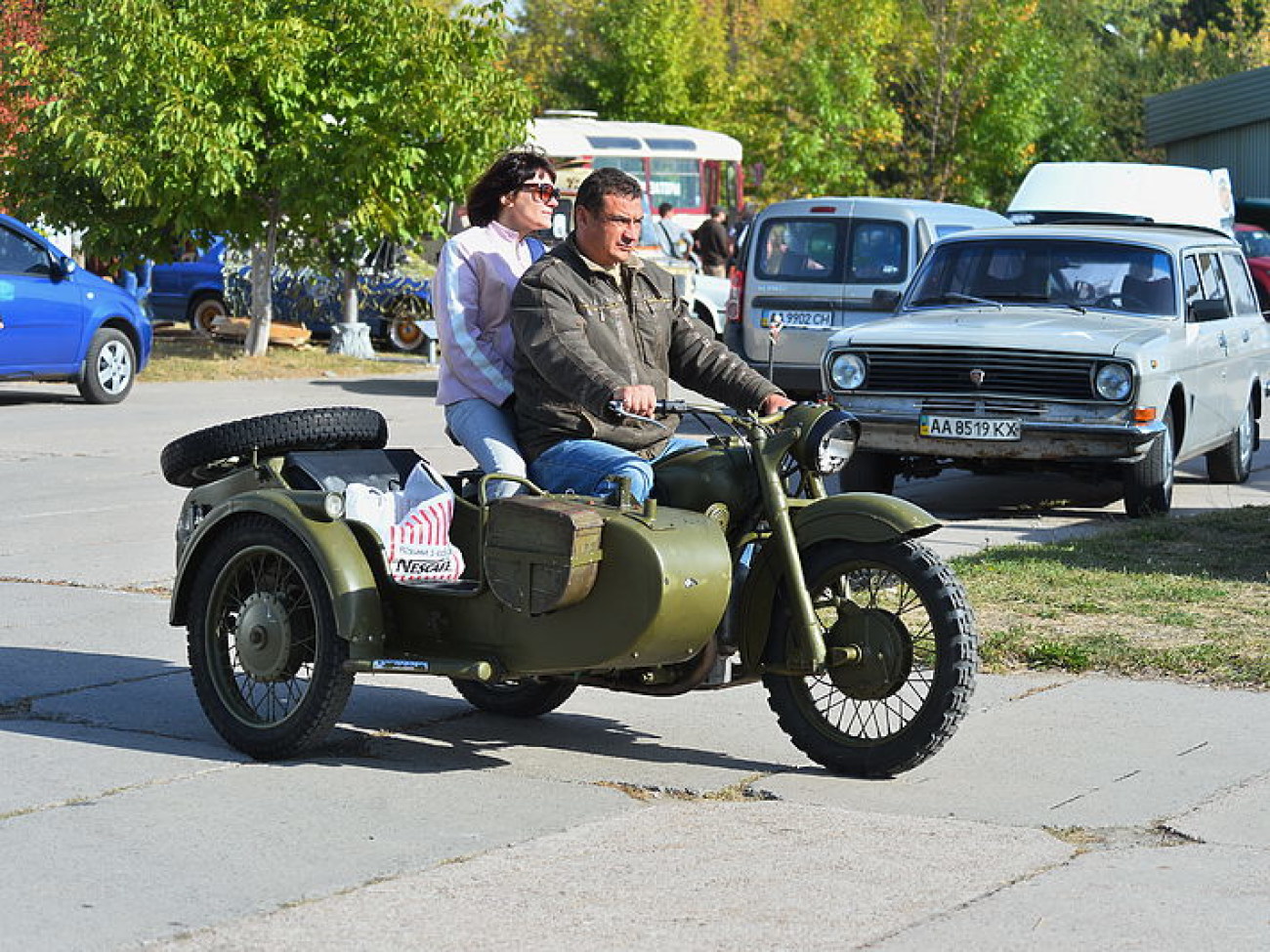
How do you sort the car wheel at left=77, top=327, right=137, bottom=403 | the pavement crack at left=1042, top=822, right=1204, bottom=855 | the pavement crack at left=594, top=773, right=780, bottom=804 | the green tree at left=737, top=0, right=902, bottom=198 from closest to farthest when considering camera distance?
the pavement crack at left=1042, top=822, right=1204, bottom=855 → the pavement crack at left=594, top=773, right=780, bottom=804 → the car wheel at left=77, top=327, right=137, bottom=403 → the green tree at left=737, top=0, right=902, bottom=198

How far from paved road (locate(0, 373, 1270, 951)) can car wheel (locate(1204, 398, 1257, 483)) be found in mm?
7301

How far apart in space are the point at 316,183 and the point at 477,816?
17.5m

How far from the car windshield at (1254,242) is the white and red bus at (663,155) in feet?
33.3

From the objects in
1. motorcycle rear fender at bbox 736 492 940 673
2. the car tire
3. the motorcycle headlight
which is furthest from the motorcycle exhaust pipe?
the car tire

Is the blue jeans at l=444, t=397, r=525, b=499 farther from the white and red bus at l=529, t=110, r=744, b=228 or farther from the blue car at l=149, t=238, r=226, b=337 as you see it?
the white and red bus at l=529, t=110, r=744, b=228

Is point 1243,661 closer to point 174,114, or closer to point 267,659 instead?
point 267,659

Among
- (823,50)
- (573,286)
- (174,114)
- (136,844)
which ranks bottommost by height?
(136,844)

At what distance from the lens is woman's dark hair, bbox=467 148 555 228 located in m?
7.09

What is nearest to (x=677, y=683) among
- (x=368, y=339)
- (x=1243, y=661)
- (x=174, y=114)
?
(x=1243, y=661)

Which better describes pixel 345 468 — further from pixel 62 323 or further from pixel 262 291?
pixel 262 291

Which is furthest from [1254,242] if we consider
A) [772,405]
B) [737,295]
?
[772,405]

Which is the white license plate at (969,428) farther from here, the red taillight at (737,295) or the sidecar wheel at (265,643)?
the red taillight at (737,295)

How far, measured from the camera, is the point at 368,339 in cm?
2598

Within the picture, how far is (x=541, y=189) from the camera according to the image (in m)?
7.12
